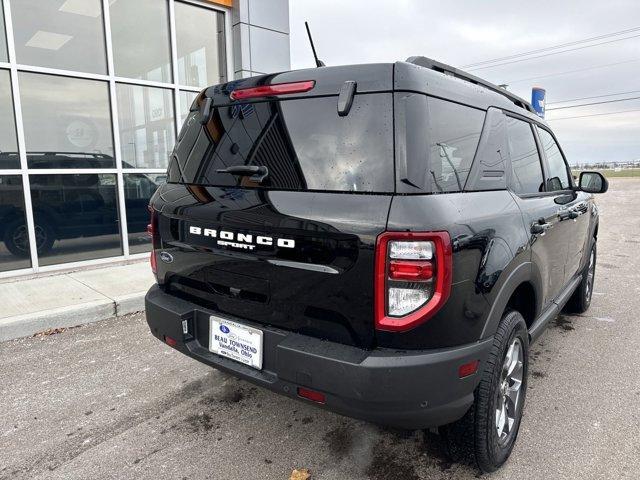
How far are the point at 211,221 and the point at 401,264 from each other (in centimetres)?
103

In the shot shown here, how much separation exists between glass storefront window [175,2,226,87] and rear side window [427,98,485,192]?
21.7ft

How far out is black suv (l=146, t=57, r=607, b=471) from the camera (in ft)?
5.94

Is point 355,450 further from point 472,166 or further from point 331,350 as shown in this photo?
point 472,166

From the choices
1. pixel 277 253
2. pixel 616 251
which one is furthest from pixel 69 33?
pixel 616 251

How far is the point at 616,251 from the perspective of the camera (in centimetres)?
843

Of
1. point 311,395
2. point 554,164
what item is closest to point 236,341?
point 311,395

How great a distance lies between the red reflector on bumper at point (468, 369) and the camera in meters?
1.89

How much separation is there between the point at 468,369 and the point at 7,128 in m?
6.52

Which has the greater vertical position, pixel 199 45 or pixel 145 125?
pixel 199 45

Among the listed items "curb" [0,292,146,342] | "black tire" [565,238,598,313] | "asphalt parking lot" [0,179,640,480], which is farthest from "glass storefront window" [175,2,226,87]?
"black tire" [565,238,598,313]

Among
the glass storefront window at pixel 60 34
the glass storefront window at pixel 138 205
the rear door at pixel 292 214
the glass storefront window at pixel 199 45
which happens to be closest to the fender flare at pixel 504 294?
the rear door at pixel 292 214

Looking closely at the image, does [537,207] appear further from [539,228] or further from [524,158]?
[524,158]

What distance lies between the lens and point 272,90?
2232 millimetres

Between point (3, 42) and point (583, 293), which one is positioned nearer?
point (583, 293)
